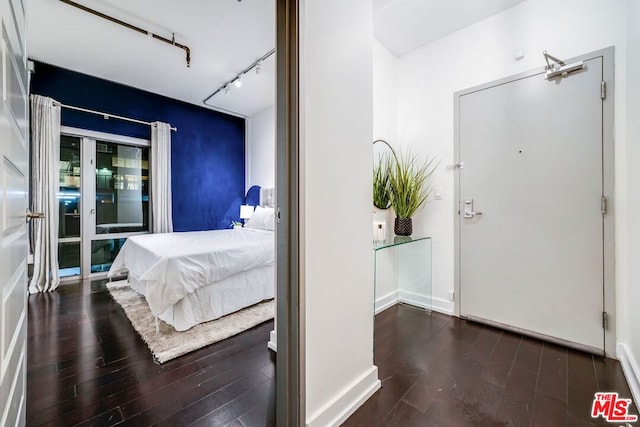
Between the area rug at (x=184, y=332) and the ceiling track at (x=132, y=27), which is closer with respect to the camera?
the area rug at (x=184, y=332)

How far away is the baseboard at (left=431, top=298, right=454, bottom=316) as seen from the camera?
2.57m

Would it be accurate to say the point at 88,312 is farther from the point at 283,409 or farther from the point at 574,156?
the point at 574,156

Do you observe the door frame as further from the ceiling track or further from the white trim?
the ceiling track

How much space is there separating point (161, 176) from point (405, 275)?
3.95 m

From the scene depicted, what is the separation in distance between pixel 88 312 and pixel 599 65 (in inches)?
188

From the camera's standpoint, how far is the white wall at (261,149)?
487 centimetres

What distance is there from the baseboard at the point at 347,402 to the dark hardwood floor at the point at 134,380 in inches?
11.5

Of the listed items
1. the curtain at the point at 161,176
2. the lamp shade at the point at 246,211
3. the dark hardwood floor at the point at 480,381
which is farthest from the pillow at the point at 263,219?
the dark hardwood floor at the point at 480,381

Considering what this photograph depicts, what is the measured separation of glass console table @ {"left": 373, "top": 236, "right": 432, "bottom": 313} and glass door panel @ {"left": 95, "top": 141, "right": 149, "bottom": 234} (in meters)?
3.94

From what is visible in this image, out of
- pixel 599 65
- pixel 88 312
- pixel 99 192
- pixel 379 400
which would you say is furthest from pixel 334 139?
pixel 99 192

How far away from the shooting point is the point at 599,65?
1.86m

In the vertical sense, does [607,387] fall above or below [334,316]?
below

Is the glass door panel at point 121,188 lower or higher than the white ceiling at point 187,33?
lower

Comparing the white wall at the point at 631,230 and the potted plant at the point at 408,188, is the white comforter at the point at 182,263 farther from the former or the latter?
the white wall at the point at 631,230
